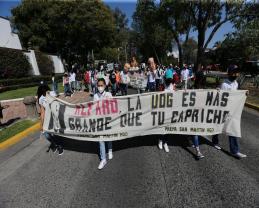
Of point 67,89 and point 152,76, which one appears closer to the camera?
point 152,76

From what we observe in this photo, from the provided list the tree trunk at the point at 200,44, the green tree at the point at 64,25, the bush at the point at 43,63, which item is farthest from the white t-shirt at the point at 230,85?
the green tree at the point at 64,25

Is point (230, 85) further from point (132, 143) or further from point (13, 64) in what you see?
point (13, 64)

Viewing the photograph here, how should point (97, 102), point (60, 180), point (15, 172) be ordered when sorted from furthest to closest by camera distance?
1. point (97, 102)
2. point (15, 172)
3. point (60, 180)

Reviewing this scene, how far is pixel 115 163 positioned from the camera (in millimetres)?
7172

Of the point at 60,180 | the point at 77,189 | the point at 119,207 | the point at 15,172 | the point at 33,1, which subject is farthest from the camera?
the point at 33,1

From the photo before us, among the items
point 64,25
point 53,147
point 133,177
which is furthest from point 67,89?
point 64,25

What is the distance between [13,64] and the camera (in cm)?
3098

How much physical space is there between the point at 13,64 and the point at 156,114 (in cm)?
2604

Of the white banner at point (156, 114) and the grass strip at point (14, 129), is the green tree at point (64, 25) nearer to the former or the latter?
the grass strip at point (14, 129)

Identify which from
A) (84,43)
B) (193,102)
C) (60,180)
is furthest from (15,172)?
(84,43)

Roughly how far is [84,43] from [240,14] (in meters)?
32.8

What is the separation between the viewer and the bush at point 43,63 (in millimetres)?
39031

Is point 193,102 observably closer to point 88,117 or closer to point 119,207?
point 88,117

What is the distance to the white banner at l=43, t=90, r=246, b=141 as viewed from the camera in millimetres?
7629
